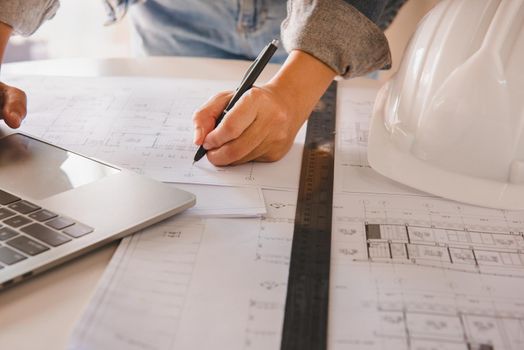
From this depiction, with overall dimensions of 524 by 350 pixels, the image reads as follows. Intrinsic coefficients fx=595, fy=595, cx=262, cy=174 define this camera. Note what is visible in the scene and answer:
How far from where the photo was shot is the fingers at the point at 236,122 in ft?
2.17

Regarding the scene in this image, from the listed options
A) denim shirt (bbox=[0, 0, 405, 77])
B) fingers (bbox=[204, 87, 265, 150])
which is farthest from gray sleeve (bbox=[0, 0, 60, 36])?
fingers (bbox=[204, 87, 265, 150])

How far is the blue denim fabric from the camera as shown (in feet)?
3.35

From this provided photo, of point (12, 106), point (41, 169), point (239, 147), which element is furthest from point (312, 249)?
point (12, 106)

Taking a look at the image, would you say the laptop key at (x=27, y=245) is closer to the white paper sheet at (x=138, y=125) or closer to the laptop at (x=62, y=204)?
the laptop at (x=62, y=204)

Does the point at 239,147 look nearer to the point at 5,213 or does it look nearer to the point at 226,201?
the point at 226,201

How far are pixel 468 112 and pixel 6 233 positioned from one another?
463 mm

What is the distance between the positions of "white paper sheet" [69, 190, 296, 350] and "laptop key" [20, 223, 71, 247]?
5 cm

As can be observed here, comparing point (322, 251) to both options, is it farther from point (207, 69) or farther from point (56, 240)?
point (207, 69)

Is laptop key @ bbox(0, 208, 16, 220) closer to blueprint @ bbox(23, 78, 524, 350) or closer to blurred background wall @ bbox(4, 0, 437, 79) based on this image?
blueprint @ bbox(23, 78, 524, 350)

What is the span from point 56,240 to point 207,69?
1.91ft

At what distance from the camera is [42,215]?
52cm

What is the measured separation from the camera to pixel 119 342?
41cm

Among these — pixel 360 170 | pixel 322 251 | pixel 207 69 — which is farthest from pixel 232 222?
pixel 207 69

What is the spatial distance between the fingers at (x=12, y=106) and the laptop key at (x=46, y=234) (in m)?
0.25
